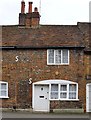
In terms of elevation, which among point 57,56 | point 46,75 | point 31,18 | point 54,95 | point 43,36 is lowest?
point 54,95

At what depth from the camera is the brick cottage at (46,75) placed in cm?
3419

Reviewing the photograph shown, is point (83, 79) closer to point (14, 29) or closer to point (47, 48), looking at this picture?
point (47, 48)

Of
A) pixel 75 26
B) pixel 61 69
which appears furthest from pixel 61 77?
pixel 75 26

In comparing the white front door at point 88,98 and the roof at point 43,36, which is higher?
the roof at point 43,36

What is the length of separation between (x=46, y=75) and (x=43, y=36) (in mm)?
4024

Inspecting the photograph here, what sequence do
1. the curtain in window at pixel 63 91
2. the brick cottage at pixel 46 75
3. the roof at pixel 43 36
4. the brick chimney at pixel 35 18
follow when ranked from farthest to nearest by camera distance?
1. the brick chimney at pixel 35 18
2. the roof at pixel 43 36
3. the curtain in window at pixel 63 91
4. the brick cottage at pixel 46 75

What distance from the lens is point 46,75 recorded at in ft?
113

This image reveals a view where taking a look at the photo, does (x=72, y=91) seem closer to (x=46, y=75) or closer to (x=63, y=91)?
(x=63, y=91)

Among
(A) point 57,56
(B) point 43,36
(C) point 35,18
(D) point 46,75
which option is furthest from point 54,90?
(C) point 35,18

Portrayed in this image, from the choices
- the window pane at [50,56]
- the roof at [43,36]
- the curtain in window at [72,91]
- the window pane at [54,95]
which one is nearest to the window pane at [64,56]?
the roof at [43,36]

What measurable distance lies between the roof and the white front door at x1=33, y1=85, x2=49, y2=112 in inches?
146

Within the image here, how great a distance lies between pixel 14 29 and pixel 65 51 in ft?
19.6

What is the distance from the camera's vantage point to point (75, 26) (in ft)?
126

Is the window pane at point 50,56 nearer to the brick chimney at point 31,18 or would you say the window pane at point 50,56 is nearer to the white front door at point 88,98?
the white front door at point 88,98
